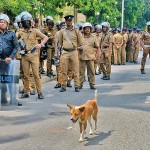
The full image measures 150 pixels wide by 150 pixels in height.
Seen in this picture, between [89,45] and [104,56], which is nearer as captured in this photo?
[89,45]

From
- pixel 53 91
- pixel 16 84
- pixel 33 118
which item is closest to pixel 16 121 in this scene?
pixel 33 118

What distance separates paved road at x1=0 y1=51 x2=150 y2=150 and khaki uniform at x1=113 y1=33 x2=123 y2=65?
11.1 meters

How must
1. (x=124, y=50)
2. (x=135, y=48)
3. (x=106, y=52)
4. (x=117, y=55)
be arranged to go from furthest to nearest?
1. (x=135, y=48)
2. (x=124, y=50)
3. (x=117, y=55)
4. (x=106, y=52)

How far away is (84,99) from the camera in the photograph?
38.0 ft

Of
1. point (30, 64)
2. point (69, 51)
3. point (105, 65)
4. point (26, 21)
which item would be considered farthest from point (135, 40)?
point (26, 21)

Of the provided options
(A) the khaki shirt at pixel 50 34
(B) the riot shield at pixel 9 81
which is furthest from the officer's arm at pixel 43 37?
(A) the khaki shirt at pixel 50 34

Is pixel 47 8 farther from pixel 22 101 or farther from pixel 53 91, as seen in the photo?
pixel 22 101

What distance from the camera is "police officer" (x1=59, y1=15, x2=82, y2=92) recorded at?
12620mm

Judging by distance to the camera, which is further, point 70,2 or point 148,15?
point 148,15

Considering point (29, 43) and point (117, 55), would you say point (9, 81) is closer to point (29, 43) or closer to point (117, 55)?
point (29, 43)

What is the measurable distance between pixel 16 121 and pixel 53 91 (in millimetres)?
4409

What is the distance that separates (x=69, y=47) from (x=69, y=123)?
4.45 metres

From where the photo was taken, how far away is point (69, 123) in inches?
338

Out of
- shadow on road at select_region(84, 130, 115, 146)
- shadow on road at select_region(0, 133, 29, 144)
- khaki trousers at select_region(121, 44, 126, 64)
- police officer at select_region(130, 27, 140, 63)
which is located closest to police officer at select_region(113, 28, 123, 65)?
khaki trousers at select_region(121, 44, 126, 64)
